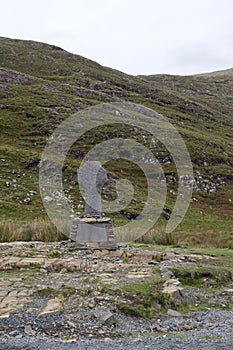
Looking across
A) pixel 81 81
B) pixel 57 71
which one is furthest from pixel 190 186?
pixel 57 71

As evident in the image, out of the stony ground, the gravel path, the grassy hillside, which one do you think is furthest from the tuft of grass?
the gravel path

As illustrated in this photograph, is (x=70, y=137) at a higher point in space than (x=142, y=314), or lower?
higher

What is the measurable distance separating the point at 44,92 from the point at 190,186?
34.7 metres

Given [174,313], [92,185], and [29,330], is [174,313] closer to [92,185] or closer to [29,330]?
[29,330]

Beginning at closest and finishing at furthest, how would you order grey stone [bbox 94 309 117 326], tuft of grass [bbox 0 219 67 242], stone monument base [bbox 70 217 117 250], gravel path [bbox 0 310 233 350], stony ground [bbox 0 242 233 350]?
gravel path [bbox 0 310 233 350] → stony ground [bbox 0 242 233 350] → grey stone [bbox 94 309 117 326] → stone monument base [bbox 70 217 117 250] → tuft of grass [bbox 0 219 67 242]

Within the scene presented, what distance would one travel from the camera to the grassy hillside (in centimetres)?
3158

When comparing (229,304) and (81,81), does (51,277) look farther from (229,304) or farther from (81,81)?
(81,81)

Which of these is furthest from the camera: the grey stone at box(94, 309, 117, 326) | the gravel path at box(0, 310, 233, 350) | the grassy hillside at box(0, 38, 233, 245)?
the grassy hillside at box(0, 38, 233, 245)

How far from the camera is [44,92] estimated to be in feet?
236

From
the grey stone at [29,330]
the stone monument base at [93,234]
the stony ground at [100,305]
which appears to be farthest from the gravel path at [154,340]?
the stone monument base at [93,234]

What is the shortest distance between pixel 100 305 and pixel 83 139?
160ft

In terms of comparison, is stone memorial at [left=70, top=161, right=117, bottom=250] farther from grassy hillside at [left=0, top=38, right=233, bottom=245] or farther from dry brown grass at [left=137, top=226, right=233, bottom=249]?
dry brown grass at [left=137, top=226, right=233, bottom=249]

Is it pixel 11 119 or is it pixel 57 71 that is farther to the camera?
pixel 57 71

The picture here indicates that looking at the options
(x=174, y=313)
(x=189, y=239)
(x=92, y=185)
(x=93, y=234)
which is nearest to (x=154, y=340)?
(x=174, y=313)
